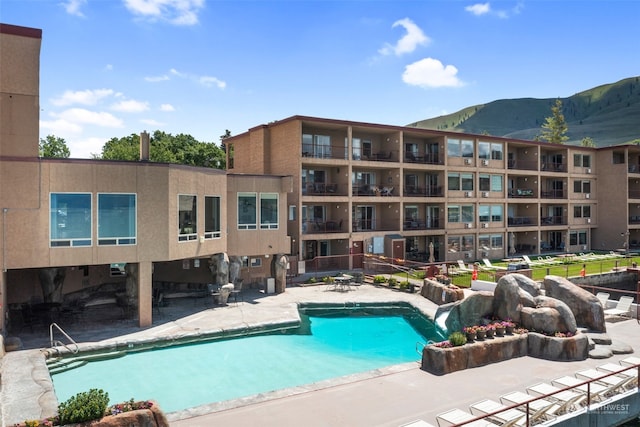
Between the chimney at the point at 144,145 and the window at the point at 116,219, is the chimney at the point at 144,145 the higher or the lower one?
the higher one

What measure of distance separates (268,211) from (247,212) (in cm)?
134

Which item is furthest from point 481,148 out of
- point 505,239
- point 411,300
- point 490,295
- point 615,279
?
point 490,295

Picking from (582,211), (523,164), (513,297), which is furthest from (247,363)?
(582,211)

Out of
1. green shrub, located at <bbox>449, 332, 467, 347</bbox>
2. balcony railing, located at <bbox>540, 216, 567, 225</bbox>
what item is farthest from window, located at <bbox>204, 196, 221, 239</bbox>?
balcony railing, located at <bbox>540, 216, 567, 225</bbox>

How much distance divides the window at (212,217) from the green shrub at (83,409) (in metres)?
14.3

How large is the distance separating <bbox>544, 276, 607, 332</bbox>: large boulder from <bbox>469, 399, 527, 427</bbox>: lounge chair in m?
9.81

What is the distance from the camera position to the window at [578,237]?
49812 millimetres

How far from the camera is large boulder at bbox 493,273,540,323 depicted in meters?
17.2

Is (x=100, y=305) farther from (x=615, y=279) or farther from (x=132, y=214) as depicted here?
(x=615, y=279)

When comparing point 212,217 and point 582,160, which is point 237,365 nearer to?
point 212,217

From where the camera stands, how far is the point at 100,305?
2364 cm

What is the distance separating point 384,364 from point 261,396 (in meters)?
6.19

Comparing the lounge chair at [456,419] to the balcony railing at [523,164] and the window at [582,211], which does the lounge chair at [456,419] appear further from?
the window at [582,211]

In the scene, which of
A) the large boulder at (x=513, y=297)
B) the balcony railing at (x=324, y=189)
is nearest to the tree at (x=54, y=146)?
the balcony railing at (x=324, y=189)
